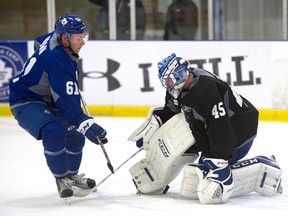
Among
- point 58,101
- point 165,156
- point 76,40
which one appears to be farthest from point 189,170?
point 76,40

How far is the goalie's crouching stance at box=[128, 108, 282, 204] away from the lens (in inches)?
154

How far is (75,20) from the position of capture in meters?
4.00

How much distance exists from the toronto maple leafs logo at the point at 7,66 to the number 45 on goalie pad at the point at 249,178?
3960 millimetres

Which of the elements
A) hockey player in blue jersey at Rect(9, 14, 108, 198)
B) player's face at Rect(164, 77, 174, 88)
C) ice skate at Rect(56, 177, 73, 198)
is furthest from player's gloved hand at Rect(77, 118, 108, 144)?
player's face at Rect(164, 77, 174, 88)

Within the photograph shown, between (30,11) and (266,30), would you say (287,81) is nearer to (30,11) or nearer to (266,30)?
(266,30)

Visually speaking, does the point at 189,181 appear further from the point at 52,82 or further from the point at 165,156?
the point at 52,82

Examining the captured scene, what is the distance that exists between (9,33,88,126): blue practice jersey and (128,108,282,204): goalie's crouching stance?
1.52 feet

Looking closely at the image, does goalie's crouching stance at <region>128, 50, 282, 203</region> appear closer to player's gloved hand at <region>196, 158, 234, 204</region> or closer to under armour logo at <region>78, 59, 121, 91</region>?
player's gloved hand at <region>196, 158, 234, 204</region>

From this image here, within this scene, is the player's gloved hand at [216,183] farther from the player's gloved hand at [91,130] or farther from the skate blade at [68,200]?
the skate blade at [68,200]

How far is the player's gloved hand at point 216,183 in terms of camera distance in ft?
12.8

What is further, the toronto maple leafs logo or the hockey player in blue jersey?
the toronto maple leafs logo

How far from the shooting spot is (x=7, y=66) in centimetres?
771

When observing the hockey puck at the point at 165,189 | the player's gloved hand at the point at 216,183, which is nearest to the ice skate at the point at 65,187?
the hockey puck at the point at 165,189

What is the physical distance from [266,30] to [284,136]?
2.51 m
